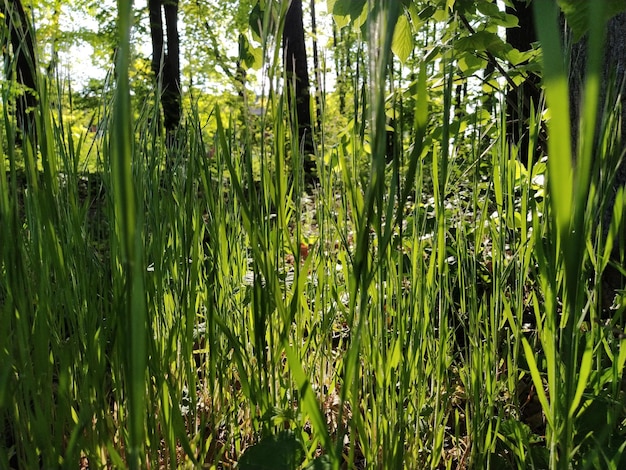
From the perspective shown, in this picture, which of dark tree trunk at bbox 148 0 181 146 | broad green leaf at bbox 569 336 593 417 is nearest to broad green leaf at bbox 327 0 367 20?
broad green leaf at bbox 569 336 593 417

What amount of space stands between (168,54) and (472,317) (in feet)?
22.1

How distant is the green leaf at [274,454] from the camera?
509mm

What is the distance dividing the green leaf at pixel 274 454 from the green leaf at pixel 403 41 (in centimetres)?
67

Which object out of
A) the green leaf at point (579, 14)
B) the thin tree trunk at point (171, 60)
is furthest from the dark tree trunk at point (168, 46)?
the green leaf at point (579, 14)

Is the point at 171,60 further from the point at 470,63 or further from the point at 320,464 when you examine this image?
the point at 320,464

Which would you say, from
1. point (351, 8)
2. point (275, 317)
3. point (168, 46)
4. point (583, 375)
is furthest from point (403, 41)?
point (168, 46)

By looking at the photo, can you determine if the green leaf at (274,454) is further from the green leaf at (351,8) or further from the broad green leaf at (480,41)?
the broad green leaf at (480,41)

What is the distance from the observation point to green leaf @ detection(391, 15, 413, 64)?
885 mm

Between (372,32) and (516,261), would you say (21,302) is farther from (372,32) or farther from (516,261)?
(516,261)

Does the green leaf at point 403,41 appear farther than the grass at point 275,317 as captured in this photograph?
Yes

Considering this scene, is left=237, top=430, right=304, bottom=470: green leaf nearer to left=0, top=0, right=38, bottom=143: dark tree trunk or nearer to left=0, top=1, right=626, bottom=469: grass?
left=0, top=1, right=626, bottom=469: grass

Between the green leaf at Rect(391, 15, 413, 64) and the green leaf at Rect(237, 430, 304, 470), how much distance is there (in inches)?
26.3

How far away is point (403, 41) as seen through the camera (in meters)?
0.92

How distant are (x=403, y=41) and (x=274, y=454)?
0.72 metres
